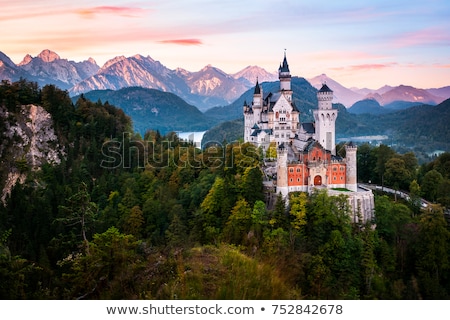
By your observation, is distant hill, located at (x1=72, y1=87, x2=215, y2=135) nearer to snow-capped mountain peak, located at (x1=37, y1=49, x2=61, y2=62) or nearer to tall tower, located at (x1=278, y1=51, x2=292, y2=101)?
snow-capped mountain peak, located at (x1=37, y1=49, x2=61, y2=62)

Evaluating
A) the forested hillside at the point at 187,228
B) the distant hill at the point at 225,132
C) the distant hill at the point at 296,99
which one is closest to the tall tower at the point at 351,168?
the forested hillside at the point at 187,228

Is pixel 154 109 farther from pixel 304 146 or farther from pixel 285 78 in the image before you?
pixel 304 146

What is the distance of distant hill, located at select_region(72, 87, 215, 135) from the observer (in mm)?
173125

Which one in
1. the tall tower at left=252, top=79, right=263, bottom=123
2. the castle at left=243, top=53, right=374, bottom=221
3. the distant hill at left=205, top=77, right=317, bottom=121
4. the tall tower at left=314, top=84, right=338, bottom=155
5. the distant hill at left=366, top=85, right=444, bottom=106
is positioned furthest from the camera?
the distant hill at left=205, top=77, right=317, bottom=121

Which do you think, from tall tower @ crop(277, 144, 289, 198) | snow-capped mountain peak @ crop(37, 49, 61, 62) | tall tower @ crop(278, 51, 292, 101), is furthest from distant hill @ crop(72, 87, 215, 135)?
tall tower @ crop(277, 144, 289, 198)

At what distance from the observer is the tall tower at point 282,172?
30.2 meters

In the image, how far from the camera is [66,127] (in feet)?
171

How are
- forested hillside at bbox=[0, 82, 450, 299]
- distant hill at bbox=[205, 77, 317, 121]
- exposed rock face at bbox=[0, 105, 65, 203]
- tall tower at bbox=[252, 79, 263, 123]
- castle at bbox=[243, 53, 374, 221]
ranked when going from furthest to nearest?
distant hill at bbox=[205, 77, 317, 121] < exposed rock face at bbox=[0, 105, 65, 203] < tall tower at bbox=[252, 79, 263, 123] < castle at bbox=[243, 53, 374, 221] < forested hillside at bbox=[0, 82, 450, 299]

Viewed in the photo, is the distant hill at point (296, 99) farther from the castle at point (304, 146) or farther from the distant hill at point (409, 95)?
the castle at point (304, 146)

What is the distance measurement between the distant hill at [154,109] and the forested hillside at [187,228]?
117835mm

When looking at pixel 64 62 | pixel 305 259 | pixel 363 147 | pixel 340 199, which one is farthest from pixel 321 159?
pixel 64 62

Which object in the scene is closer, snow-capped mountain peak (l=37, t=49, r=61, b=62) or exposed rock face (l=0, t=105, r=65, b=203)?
exposed rock face (l=0, t=105, r=65, b=203)

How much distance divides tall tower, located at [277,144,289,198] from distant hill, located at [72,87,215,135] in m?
137

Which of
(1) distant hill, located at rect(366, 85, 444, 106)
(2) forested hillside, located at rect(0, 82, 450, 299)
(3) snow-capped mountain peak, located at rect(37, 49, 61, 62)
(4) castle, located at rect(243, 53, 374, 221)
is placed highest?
(3) snow-capped mountain peak, located at rect(37, 49, 61, 62)
